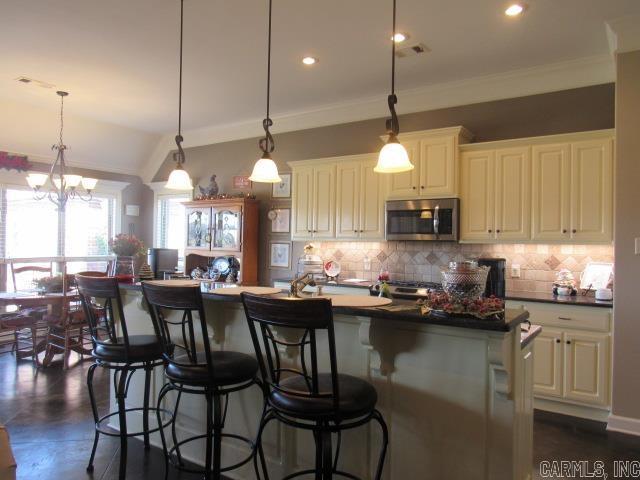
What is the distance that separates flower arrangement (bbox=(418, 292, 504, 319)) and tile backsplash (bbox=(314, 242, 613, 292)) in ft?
8.38

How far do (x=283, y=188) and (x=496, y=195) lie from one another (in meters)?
2.64

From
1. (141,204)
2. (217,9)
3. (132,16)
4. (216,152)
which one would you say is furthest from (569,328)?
(141,204)

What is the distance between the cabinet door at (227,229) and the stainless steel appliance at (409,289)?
2028 mm

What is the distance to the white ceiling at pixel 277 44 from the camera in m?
3.06

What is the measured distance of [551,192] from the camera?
374cm

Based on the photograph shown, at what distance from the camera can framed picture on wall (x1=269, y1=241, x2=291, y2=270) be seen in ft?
18.4

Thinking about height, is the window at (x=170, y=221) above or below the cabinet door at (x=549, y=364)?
above

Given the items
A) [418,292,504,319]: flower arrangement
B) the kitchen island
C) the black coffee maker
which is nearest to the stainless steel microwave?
the black coffee maker

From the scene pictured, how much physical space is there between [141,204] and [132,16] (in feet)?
14.7

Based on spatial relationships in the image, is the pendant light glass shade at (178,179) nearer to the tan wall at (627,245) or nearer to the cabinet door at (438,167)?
the cabinet door at (438,167)

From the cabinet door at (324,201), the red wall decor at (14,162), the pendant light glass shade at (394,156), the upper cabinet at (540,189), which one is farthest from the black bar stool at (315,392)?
the red wall decor at (14,162)

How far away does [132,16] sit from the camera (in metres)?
3.19

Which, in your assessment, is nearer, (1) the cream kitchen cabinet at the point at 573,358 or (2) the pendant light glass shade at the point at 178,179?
(2) the pendant light glass shade at the point at 178,179

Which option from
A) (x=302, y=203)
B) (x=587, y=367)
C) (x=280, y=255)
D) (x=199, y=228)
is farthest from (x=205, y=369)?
(x=199, y=228)
